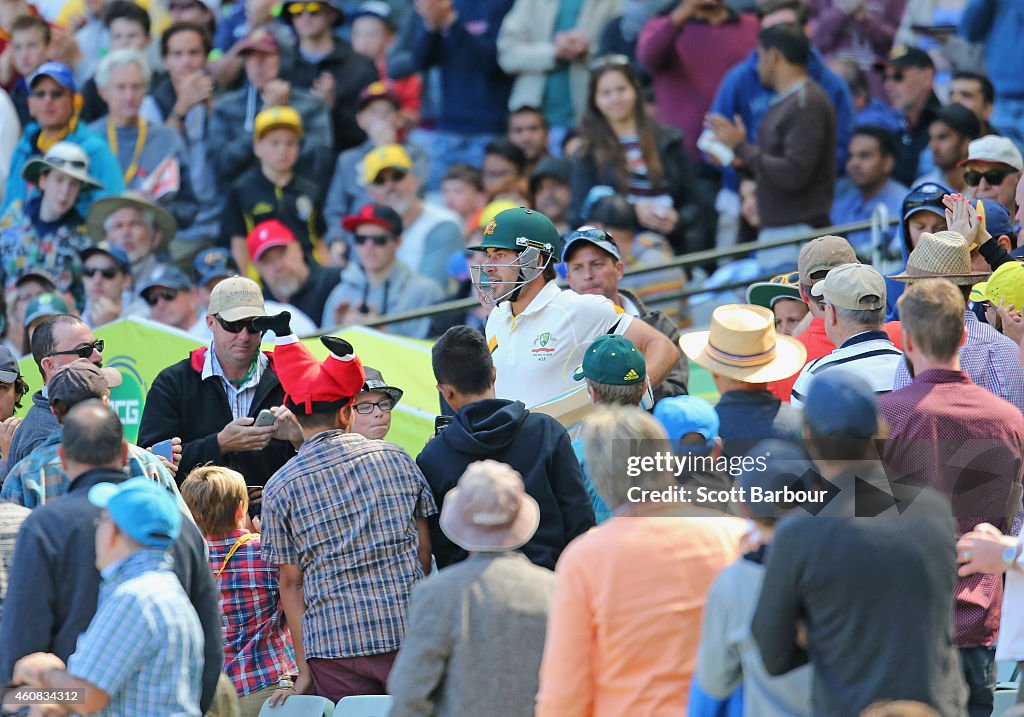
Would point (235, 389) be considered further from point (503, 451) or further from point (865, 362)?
point (865, 362)

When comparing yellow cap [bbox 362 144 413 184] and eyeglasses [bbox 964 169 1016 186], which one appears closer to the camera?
eyeglasses [bbox 964 169 1016 186]

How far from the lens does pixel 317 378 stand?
6184 mm

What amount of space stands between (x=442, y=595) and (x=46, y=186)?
7683 millimetres

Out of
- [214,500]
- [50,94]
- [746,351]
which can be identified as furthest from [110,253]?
[746,351]

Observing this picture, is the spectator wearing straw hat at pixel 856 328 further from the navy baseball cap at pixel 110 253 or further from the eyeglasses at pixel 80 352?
the navy baseball cap at pixel 110 253

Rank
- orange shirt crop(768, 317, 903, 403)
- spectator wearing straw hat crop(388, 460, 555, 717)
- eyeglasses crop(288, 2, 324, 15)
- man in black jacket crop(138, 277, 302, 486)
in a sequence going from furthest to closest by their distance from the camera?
eyeglasses crop(288, 2, 324, 15) < man in black jacket crop(138, 277, 302, 486) < orange shirt crop(768, 317, 903, 403) < spectator wearing straw hat crop(388, 460, 555, 717)

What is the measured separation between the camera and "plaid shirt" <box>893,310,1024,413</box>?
21.6ft

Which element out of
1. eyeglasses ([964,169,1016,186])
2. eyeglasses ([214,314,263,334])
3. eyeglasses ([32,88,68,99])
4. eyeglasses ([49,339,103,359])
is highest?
eyeglasses ([32,88,68,99])

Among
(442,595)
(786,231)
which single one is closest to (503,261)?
(442,595)

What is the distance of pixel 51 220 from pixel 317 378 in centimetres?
619

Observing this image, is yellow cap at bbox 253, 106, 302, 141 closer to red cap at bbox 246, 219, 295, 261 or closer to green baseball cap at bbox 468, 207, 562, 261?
red cap at bbox 246, 219, 295, 261

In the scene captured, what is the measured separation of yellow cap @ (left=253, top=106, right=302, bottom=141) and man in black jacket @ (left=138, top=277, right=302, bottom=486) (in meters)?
5.14

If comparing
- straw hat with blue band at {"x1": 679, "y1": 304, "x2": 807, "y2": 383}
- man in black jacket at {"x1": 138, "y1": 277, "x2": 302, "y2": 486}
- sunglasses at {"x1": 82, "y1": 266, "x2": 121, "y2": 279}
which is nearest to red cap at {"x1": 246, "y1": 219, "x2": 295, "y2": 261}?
sunglasses at {"x1": 82, "y1": 266, "x2": 121, "y2": 279}

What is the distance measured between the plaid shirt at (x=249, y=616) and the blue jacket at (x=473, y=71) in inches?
292
